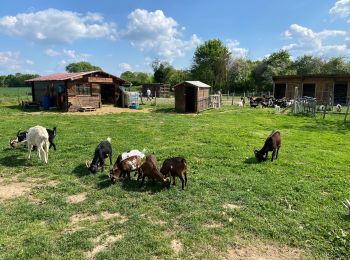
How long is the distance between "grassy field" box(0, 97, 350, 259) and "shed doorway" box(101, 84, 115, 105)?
20.6m

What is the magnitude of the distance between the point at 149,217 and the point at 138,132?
910 centimetres

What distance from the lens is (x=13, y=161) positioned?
32.1 feet

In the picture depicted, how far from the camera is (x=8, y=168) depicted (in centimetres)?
910

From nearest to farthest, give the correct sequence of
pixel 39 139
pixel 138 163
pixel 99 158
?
1. pixel 138 163
2. pixel 99 158
3. pixel 39 139

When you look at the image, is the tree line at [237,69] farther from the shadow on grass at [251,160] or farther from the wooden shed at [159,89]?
the shadow on grass at [251,160]

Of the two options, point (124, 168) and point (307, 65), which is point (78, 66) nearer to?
point (307, 65)

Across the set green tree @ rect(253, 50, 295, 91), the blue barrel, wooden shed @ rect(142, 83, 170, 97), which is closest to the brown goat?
the blue barrel

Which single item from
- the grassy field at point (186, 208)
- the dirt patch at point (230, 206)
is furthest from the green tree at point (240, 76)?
the dirt patch at point (230, 206)

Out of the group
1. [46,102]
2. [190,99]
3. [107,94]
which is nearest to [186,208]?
[190,99]

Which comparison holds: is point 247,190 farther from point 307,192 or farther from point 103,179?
point 103,179

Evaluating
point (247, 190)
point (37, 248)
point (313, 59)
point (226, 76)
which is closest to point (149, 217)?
point (37, 248)

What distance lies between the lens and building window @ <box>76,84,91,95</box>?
85.6 feet

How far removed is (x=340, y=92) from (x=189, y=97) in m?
18.5

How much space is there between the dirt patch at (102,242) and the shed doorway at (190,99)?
20625mm
